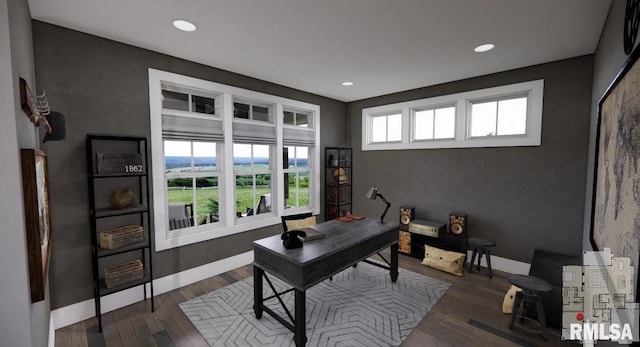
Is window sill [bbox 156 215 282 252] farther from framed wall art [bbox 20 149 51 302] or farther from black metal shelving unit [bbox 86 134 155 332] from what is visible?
framed wall art [bbox 20 149 51 302]

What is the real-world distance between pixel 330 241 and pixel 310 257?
0.44m

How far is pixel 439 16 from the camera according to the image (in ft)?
6.72

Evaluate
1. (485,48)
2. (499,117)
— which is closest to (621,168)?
(485,48)

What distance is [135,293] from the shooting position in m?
2.71

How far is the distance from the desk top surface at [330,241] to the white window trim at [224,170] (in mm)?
1208

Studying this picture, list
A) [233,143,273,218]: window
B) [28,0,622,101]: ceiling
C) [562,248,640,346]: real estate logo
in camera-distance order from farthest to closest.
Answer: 1. [233,143,273,218]: window
2. [28,0,622,101]: ceiling
3. [562,248,640,346]: real estate logo

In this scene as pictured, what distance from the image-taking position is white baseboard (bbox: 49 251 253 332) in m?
2.32

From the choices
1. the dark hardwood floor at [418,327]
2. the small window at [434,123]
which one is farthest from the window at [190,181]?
the small window at [434,123]

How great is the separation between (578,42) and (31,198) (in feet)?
14.4

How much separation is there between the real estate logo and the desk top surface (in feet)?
5.19

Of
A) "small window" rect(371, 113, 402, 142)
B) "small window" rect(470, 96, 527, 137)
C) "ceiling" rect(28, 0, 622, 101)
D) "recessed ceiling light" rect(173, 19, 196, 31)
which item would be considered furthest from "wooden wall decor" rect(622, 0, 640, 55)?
"small window" rect(371, 113, 402, 142)

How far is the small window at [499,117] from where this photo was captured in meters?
3.39

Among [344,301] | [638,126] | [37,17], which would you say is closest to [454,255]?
[344,301]

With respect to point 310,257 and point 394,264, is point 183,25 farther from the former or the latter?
point 394,264
